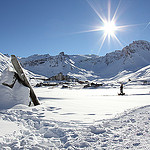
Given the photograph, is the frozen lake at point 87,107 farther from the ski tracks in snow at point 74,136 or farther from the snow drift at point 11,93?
the snow drift at point 11,93

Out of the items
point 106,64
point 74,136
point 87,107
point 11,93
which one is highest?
point 106,64

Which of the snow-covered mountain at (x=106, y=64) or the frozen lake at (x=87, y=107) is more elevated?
the snow-covered mountain at (x=106, y=64)

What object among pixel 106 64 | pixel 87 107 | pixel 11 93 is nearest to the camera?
pixel 11 93

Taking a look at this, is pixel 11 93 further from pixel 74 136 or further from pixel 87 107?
pixel 74 136

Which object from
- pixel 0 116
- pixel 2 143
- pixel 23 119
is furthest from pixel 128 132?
pixel 0 116

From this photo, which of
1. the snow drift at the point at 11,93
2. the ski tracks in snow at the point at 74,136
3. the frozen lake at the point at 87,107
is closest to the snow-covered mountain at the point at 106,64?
the frozen lake at the point at 87,107

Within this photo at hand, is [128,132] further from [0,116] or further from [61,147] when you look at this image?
[0,116]

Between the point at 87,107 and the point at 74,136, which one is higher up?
the point at 87,107

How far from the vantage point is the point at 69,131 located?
301 cm

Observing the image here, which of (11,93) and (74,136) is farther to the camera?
(11,93)

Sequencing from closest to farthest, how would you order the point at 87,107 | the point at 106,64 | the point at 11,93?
the point at 11,93 → the point at 87,107 → the point at 106,64

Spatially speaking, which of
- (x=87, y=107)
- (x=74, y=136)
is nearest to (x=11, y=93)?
(x=87, y=107)

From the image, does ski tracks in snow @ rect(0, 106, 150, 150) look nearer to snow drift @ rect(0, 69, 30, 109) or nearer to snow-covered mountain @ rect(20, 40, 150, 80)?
snow drift @ rect(0, 69, 30, 109)

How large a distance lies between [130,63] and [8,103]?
127195mm
